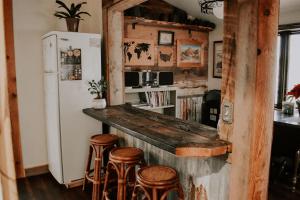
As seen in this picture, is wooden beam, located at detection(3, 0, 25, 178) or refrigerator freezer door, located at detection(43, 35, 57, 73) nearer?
refrigerator freezer door, located at detection(43, 35, 57, 73)

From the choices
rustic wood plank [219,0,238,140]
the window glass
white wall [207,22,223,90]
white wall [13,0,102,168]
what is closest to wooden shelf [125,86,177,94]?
white wall [207,22,223,90]

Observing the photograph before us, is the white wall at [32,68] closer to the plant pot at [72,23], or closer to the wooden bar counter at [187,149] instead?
the plant pot at [72,23]

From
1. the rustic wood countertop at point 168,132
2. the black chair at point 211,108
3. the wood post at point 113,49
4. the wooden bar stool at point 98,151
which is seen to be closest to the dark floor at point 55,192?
the wooden bar stool at point 98,151

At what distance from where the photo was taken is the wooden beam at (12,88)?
3.03 metres

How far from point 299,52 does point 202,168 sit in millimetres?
3246

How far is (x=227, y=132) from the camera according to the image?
1715 millimetres

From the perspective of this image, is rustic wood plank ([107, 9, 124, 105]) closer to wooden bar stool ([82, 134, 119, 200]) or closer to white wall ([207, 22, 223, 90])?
wooden bar stool ([82, 134, 119, 200])

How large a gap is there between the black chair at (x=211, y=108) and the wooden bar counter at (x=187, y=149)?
2.58 m

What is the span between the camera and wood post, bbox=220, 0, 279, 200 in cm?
149

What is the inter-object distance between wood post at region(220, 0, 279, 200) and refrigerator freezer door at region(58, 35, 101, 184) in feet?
6.08

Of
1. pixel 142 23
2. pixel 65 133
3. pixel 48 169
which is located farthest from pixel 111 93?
pixel 142 23

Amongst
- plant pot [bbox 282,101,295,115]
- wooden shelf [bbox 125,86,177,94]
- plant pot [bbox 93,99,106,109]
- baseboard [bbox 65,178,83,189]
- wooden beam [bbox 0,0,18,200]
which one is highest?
wooden beam [bbox 0,0,18,200]

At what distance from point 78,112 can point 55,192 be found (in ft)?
3.03

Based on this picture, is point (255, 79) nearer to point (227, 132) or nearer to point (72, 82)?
point (227, 132)
